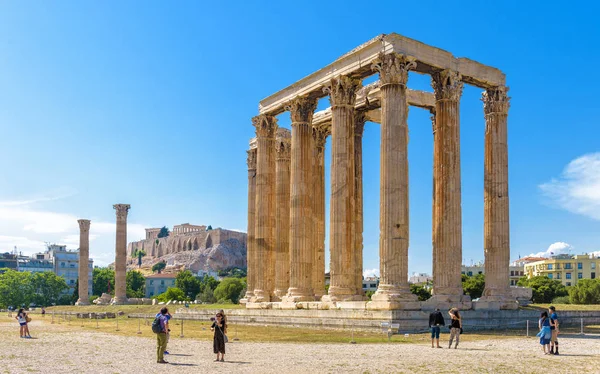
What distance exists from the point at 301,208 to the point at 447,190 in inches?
451

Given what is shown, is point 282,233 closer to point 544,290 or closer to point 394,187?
point 394,187

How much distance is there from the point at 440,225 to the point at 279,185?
17.3 m

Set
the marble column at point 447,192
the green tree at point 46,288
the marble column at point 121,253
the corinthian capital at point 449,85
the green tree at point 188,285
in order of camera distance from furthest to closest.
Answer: the green tree at point 188,285
the green tree at point 46,288
the marble column at point 121,253
the corinthian capital at point 449,85
the marble column at point 447,192

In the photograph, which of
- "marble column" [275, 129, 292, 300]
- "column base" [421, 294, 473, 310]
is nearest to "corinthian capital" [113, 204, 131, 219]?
"marble column" [275, 129, 292, 300]

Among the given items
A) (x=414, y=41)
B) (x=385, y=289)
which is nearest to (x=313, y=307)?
(x=385, y=289)

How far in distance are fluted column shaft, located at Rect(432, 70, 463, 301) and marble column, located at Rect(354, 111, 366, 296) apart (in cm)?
748

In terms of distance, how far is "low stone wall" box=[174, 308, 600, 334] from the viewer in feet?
123

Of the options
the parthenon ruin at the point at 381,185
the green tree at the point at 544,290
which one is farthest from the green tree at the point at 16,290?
the parthenon ruin at the point at 381,185

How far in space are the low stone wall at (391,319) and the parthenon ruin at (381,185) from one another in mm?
1049

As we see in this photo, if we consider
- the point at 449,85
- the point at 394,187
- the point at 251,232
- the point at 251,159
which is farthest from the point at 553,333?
the point at 251,159

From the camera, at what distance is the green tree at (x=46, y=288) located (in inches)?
6594

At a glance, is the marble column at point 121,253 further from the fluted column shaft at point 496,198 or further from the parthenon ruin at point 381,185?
the fluted column shaft at point 496,198

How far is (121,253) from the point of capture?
108250 mm

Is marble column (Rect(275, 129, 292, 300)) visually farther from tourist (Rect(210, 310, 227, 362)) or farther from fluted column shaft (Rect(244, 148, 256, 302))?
tourist (Rect(210, 310, 227, 362))
